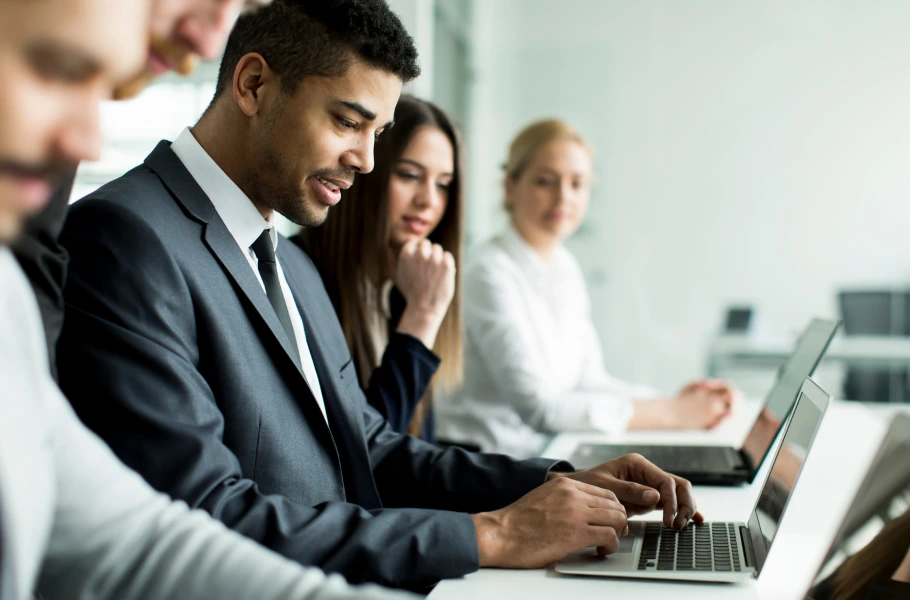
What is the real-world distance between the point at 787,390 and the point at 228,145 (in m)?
1.10

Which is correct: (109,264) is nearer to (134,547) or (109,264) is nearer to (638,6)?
(134,547)

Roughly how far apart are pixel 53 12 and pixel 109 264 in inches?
20.9

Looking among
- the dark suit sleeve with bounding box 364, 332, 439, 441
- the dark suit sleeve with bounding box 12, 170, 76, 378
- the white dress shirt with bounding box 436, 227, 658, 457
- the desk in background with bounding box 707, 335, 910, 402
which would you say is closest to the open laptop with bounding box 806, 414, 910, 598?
the dark suit sleeve with bounding box 12, 170, 76, 378

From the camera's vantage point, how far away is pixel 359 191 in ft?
6.31

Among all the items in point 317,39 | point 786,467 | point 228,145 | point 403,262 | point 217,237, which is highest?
point 317,39

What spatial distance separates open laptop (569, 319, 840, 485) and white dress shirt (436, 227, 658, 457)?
30 cm

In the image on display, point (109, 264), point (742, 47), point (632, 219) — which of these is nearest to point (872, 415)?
point (109, 264)

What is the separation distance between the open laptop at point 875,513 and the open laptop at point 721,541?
0.63 ft

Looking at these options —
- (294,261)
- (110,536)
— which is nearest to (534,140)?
(294,261)

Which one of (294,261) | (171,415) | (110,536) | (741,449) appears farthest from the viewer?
(741,449)

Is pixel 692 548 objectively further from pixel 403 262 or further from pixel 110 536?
pixel 403 262

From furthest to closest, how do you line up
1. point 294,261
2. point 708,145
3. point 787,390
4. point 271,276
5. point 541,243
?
point 708,145 < point 541,243 < point 787,390 < point 294,261 < point 271,276

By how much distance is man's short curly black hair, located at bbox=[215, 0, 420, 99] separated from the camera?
3.81ft

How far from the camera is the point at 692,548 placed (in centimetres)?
104
